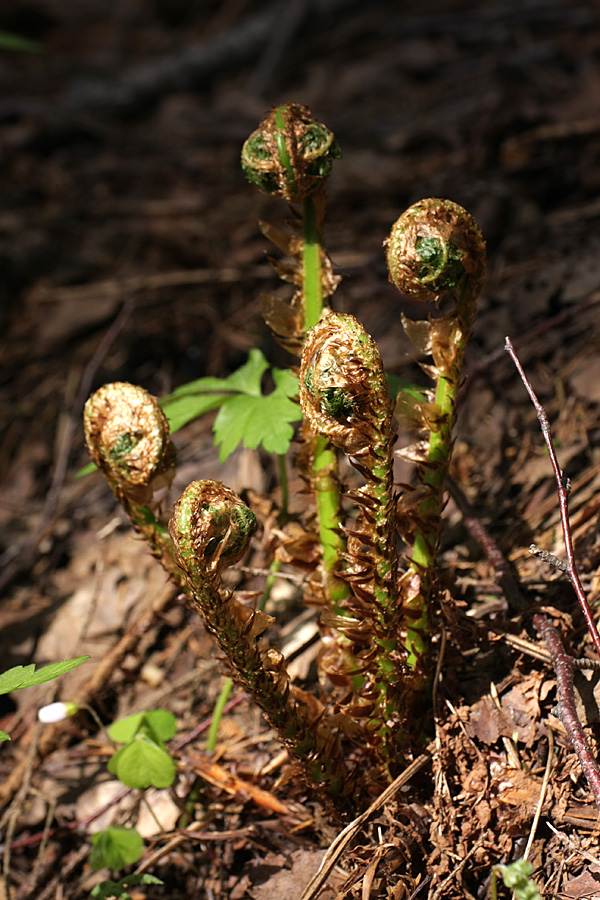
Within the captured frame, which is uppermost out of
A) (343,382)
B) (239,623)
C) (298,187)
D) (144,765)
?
(298,187)

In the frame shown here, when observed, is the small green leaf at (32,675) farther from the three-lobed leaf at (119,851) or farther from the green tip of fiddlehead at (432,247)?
the green tip of fiddlehead at (432,247)

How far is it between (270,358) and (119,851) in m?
2.13

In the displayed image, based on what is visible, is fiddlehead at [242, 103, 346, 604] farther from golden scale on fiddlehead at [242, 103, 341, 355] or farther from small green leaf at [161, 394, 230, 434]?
small green leaf at [161, 394, 230, 434]

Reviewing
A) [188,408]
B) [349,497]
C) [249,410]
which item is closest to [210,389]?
[188,408]

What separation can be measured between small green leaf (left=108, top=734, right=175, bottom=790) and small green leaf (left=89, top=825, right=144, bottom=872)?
0.36ft

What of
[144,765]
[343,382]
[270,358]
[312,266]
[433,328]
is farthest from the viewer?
[270,358]

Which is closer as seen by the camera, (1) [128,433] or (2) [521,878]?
Answer: (2) [521,878]

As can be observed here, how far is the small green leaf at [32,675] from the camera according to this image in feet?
4.47

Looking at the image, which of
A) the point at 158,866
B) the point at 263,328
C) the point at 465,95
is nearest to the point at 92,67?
the point at 465,95

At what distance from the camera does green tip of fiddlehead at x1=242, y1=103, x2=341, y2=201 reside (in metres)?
1.40

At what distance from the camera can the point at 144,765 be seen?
1.79 meters

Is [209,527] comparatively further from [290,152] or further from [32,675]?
[290,152]

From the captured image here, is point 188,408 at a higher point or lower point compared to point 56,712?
higher

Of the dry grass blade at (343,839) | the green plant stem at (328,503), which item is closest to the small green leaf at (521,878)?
the dry grass blade at (343,839)
